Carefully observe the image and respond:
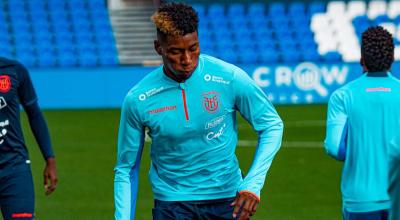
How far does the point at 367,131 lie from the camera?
5809 mm

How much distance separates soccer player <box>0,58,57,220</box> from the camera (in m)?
6.44

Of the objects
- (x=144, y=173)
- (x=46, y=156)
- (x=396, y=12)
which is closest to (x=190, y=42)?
(x=46, y=156)

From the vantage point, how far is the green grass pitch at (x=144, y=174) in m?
11.4

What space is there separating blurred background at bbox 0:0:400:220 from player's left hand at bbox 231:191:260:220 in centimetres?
726

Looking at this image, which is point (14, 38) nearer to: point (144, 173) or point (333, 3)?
point (333, 3)

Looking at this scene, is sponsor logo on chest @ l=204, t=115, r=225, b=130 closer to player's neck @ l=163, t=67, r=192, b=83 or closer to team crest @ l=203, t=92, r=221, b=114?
team crest @ l=203, t=92, r=221, b=114

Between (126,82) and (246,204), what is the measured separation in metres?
19.7

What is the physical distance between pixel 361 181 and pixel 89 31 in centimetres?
2294

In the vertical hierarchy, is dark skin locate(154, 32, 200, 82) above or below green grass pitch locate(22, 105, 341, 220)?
above

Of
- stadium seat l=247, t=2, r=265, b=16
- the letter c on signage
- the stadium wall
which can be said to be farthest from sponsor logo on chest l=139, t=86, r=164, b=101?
stadium seat l=247, t=2, r=265, b=16

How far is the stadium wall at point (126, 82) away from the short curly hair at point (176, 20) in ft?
63.2

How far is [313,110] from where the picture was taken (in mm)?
23203

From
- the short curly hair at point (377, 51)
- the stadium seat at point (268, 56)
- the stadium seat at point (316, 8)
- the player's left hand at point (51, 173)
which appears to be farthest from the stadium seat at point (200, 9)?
the short curly hair at point (377, 51)

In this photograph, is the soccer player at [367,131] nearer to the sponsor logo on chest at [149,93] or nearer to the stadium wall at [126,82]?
the sponsor logo on chest at [149,93]
